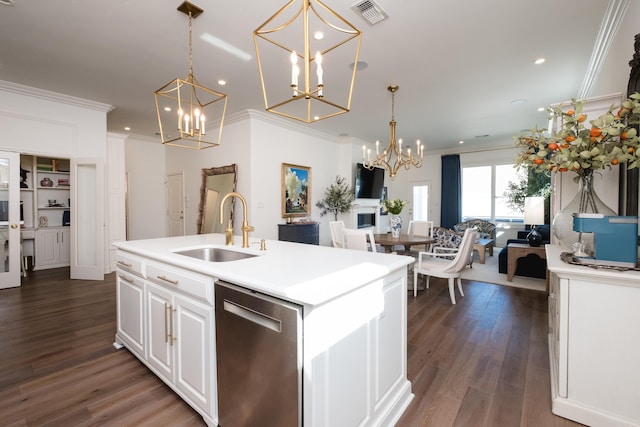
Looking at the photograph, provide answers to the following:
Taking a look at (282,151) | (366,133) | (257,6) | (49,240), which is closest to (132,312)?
(257,6)

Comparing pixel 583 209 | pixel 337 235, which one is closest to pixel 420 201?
pixel 337 235

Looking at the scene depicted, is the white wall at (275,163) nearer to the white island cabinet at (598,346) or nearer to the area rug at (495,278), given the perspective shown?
the area rug at (495,278)

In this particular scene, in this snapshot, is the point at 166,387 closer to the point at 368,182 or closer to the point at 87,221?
the point at 87,221

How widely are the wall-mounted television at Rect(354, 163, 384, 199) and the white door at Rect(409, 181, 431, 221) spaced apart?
6.96 ft

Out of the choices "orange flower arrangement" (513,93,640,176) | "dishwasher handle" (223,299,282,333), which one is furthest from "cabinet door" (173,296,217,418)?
"orange flower arrangement" (513,93,640,176)

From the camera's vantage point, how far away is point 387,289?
160 centimetres

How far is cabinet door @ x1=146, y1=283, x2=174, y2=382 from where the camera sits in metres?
1.78

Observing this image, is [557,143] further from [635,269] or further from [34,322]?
[34,322]

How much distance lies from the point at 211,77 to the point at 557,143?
3816mm

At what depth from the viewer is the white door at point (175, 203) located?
674cm

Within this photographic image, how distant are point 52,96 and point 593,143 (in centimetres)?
640

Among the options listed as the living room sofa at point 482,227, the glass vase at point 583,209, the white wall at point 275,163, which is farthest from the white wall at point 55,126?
the living room sofa at point 482,227

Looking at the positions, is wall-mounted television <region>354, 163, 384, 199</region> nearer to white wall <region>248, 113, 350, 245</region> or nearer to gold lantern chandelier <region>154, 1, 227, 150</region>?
white wall <region>248, 113, 350, 245</region>

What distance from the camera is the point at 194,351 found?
1.62 metres
